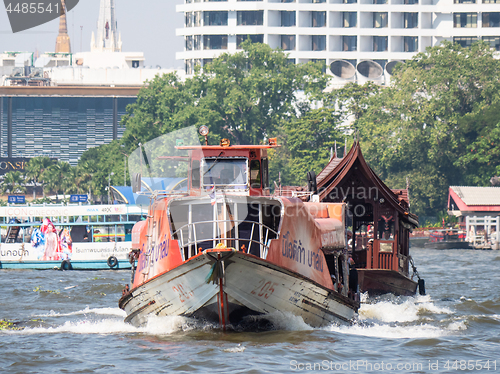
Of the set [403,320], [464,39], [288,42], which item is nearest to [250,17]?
[288,42]

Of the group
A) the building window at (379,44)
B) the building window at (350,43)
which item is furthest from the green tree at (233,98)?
the building window at (379,44)

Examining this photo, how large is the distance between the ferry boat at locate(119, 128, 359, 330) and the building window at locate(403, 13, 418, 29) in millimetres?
97886

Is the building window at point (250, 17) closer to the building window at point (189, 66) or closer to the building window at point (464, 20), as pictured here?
the building window at point (189, 66)

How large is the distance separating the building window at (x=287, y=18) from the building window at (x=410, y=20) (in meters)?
15.3

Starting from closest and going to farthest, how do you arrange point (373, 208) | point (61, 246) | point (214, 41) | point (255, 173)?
point (255, 173), point (373, 208), point (61, 246), point (214, 41)

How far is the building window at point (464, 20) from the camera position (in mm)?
110562

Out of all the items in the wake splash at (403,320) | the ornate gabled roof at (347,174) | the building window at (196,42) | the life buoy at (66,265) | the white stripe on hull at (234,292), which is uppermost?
the building window at (196,42)

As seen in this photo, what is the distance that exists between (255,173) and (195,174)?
1421mm

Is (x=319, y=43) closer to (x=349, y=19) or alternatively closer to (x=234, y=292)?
(x=349, y=19)


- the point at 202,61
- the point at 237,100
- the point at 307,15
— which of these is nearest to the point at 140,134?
the point at 237,100

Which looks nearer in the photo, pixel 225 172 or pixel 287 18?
pixel 225 172

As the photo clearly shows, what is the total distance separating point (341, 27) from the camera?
367ft

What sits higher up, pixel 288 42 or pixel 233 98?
pixel 288 42

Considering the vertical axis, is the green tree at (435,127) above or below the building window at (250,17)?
below
